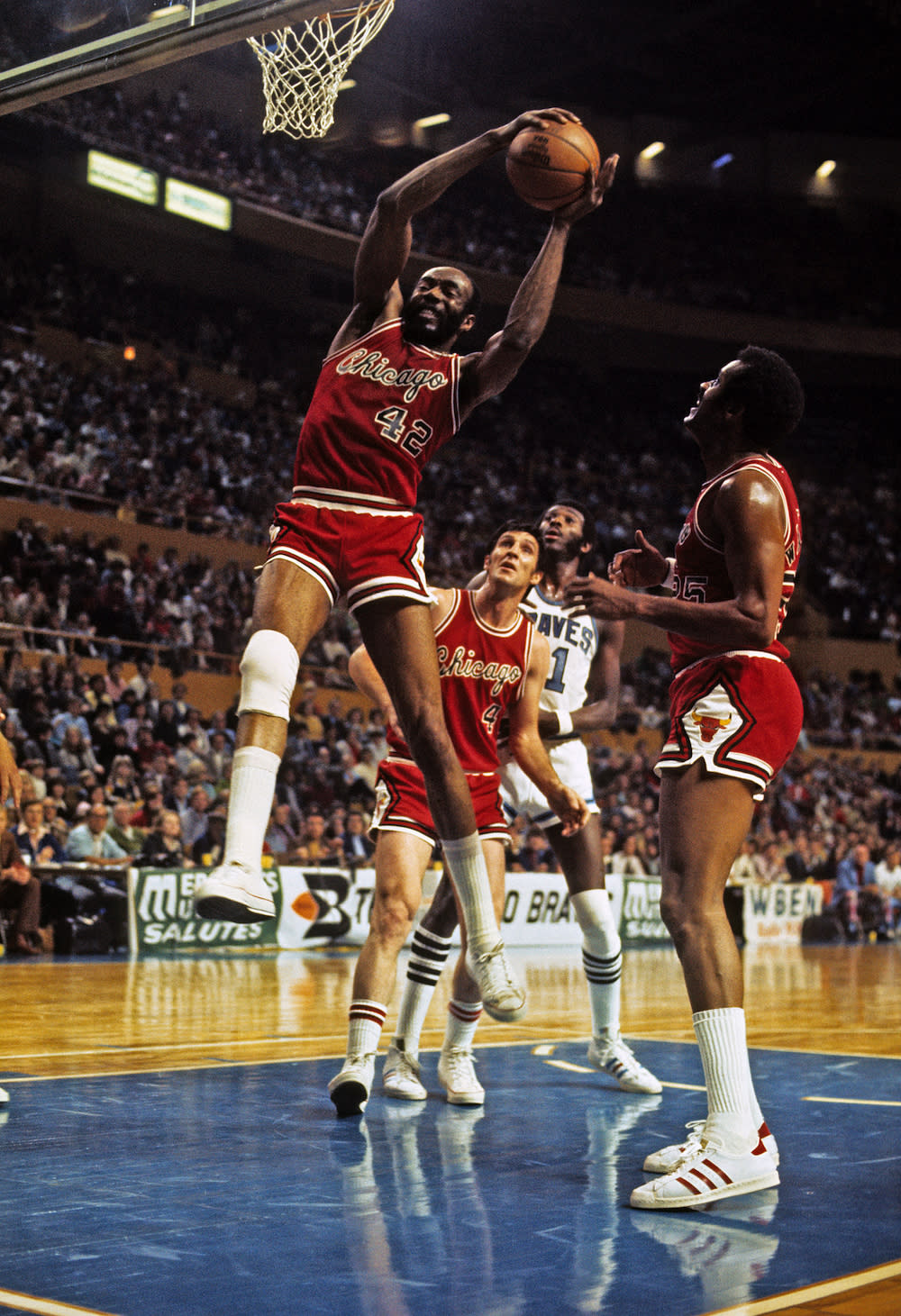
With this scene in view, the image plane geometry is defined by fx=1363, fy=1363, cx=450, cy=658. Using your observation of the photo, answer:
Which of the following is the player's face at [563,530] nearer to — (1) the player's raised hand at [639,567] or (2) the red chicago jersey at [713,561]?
(1) the player's raised hand at [639,567]

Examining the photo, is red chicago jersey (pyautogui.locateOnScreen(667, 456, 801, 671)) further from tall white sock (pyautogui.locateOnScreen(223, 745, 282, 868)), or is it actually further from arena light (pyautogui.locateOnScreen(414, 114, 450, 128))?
arena light (pyautogui.locateOnScreen(414, 114, 450, 128))

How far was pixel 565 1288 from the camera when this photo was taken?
2908 millimetres

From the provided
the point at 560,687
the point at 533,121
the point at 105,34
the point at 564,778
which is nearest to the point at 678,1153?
the point at 564,778

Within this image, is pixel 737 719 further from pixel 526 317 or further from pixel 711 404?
pixel 526 317

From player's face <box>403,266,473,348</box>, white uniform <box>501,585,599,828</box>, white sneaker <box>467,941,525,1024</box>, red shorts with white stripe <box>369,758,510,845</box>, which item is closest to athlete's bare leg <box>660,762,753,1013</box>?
white sneaker <box>467,941,525,1024</box>

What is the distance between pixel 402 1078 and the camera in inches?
229

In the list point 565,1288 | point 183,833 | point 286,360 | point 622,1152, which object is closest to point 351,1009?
point 622,1152

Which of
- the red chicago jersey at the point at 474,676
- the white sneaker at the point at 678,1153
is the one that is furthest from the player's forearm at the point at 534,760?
the white sneaker at the point at 678,1153

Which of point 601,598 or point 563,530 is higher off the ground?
point 563,530

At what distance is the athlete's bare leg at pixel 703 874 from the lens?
161 inches

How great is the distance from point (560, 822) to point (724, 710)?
229cm

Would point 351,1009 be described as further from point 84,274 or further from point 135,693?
point 84,274

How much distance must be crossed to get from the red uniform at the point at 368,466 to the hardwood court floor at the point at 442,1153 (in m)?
1.83

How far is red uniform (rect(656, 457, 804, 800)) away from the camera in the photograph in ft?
13.8
